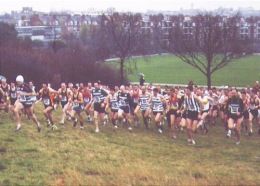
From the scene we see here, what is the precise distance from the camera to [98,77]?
57.5 meters

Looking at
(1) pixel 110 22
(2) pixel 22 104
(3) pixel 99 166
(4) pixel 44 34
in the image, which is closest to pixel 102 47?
(1) pixel 110 22

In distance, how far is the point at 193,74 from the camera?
251 ft

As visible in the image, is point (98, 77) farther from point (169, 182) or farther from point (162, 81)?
point (169, 182)

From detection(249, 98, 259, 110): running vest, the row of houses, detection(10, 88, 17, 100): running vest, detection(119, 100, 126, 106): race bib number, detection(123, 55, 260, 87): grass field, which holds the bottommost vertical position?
detection(123, 55, 260, 87): grass field

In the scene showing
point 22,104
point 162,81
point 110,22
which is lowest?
point 162,81

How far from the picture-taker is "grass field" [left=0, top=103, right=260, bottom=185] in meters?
12.6

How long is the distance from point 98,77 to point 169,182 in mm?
45757

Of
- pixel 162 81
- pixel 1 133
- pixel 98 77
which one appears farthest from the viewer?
pixel 162 81

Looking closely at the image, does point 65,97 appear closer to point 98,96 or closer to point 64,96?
point 64,96

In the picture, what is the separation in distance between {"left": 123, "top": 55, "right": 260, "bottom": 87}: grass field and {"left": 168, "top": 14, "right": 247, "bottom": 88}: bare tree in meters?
9.87

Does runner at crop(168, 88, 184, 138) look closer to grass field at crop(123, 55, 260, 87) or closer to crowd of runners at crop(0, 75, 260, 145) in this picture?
crowd of runners at crop(0, 75, 260, 145)

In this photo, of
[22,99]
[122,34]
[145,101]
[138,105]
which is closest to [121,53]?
[122,34]

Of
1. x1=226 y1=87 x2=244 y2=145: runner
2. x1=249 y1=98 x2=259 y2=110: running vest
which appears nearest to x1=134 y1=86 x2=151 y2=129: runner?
x1=226 y1=87 x2=244 y2=145: runner

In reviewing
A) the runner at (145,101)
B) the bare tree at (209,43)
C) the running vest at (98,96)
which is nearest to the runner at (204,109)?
the runner at (145,101)
